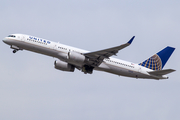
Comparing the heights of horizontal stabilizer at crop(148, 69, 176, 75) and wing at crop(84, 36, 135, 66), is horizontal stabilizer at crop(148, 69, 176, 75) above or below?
below

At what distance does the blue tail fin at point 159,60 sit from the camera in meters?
51.7

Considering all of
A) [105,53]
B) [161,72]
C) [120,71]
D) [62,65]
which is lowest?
[120,71]

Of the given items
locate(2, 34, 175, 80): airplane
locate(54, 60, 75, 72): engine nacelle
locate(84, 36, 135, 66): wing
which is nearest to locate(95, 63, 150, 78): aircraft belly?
locate(2, 34, 175, 80): airplane

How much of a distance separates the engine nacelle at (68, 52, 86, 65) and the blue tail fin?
1096 centimetres

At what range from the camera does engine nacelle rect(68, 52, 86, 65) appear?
4577 centimetres

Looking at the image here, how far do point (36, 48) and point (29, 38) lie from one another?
6.34 ft

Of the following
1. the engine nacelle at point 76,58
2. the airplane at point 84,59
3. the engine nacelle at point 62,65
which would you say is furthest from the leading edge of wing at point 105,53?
the engine nacelle at point 62,65

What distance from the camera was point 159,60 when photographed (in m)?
52.9

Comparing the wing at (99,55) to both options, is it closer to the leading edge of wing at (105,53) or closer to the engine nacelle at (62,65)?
the leading edge of wing at (105,53)

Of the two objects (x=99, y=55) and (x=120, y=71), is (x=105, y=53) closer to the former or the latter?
(x=99, y=55)

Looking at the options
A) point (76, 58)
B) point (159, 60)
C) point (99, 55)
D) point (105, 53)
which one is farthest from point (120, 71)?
point (159, 60)

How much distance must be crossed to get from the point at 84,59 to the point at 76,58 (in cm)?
143

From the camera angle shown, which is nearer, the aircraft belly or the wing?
the wing

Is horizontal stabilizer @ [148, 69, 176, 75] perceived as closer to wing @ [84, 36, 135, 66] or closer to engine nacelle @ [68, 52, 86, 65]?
wing @ [84, 36, 135, 66]
